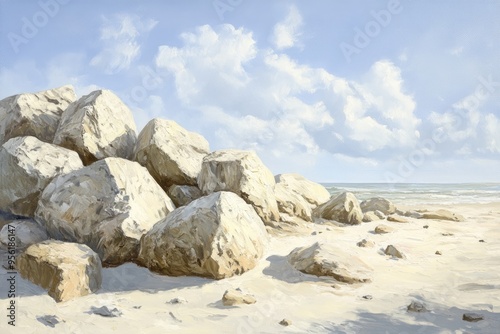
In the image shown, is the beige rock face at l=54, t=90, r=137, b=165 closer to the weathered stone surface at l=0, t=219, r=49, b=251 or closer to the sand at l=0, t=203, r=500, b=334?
the weathered stone surface at l=0, t=219, r=49, b=251

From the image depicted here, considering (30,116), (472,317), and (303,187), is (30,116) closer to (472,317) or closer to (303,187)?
(303,187)

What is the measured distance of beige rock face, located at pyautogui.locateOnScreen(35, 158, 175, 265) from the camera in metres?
5.32

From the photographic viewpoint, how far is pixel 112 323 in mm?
3592

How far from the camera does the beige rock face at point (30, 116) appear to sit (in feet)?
23.8

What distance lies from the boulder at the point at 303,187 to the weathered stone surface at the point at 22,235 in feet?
15.8

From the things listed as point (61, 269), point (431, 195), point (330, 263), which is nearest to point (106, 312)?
point (61, 269)

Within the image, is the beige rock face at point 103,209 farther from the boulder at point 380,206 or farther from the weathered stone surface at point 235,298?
the boulder at point 380,206

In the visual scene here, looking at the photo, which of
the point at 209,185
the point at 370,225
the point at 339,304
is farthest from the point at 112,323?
the point at 370,225

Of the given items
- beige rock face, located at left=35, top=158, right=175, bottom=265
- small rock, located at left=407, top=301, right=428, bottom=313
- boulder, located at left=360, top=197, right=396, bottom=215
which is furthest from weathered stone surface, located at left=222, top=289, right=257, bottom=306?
boulder, located at left=360, top=197, right=396, bottom=215

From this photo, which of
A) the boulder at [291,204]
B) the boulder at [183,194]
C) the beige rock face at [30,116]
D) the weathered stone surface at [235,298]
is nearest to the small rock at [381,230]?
the boulder at [291,204]

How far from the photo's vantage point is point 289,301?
421 centimetres

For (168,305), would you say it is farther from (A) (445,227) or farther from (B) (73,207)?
(A) (445,227)

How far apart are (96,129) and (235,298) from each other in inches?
162

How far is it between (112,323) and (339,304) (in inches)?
81.8
